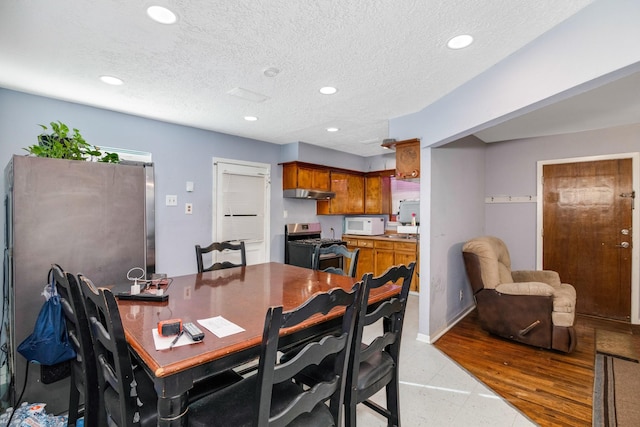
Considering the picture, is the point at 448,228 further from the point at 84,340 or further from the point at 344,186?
the point at 84,340

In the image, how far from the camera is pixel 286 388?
1.36 meters

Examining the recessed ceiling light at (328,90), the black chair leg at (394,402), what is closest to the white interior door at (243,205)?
the recessed ceiling light at (328,90)

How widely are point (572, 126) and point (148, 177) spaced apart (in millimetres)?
4539

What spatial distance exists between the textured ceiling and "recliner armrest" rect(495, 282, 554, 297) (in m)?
1.98

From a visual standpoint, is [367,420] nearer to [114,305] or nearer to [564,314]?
[114,305]

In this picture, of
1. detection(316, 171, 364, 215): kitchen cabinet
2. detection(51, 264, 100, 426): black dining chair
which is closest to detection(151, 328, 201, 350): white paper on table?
detection(51, 264, 100, 426): black dining chair

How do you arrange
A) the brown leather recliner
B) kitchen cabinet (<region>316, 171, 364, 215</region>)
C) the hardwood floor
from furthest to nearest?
kitchen cabinet (<region>316, 171, 364, 215</region>), the brown leather recliner, the hardwood floor

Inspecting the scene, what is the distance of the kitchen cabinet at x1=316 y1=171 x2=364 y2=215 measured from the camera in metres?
5.20

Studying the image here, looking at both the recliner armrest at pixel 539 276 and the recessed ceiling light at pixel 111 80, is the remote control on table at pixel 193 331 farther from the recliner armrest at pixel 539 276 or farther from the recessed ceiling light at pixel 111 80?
the recliner armrest at pixel 539 276

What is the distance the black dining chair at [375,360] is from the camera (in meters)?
1.43

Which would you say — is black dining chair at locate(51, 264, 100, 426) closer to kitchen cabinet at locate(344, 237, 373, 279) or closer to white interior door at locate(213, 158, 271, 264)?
white interior door at locate(213, 158, 271, 264)

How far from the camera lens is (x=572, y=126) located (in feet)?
11.8

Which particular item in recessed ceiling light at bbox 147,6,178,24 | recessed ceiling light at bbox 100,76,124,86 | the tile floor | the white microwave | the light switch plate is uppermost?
recessed ceiling light at bbox 100,76,124,86

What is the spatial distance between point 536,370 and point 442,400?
1.02 metres
